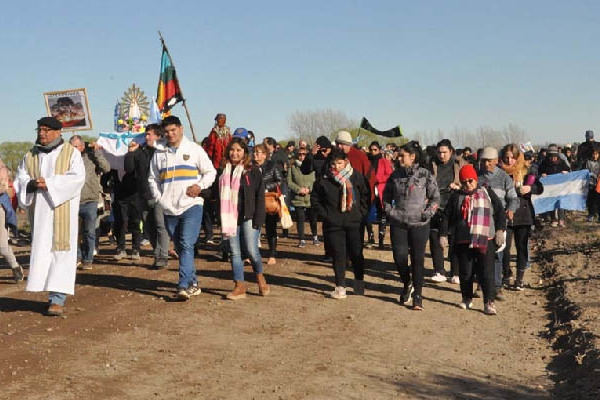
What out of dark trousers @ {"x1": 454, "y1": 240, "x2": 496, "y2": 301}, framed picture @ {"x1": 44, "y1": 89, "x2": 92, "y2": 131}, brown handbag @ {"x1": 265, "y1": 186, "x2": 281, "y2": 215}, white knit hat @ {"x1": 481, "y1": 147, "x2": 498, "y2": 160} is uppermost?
framed picture @ {"x1": 44, "y1": 89, "x2": 92, "y2": 131}

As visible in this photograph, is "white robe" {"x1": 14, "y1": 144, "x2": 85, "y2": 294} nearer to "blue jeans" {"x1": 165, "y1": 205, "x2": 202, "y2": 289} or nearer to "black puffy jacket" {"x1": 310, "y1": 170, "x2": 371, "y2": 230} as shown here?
"blue jeans" {"x1": 165, "y1": 205, "x2": 202, "y2": 289}

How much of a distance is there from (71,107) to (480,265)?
1020 cm

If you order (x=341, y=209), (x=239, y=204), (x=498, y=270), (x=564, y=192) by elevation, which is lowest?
(x=498, y=270)

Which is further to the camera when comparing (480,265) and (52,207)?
(480,265)

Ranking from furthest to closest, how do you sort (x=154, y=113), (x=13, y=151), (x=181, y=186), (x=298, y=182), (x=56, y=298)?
1. (x=13, y=151)
2. (x=154, y=113)
3. (x=298, y=182)
4. (x=181, y=186)
5. (x=56, y=298)

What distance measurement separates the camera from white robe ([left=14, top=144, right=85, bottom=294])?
31.2 ft

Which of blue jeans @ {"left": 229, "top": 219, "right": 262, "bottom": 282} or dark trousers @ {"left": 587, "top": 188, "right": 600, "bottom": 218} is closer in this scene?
blue jeans @ {"left": 229, "top": 219, "right": 262, "bottom": 282}

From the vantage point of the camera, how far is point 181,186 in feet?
33.2

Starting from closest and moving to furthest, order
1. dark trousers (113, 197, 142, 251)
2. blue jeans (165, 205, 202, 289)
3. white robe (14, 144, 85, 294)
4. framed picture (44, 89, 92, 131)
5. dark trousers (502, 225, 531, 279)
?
white robe (14, 144, 85, 294), blue jeans (165, 205, 202, 289), dark trousers (502, 225, 531, 279), dark trousers (113, 197, 142, 251), framed picture (44, 89, 92, 131)

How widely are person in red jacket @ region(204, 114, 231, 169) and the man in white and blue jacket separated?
4236 millimetres

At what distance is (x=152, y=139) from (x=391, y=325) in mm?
5322

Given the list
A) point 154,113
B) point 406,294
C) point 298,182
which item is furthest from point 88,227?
point 154,113

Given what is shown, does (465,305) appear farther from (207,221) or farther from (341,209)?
(207,221)

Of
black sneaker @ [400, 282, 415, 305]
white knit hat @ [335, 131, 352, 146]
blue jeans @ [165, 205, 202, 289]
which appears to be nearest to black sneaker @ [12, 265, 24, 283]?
blue jeans @ [165, 205, 202, 289]
